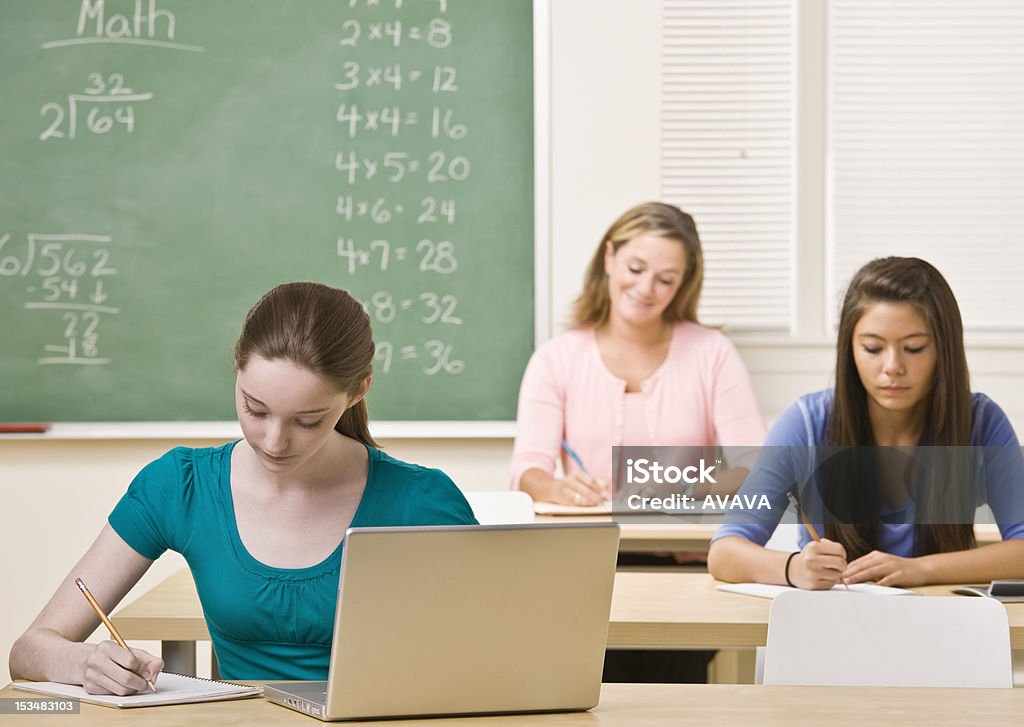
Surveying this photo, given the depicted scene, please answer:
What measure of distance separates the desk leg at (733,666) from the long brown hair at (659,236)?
1.07 m

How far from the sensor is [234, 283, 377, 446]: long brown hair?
149 cm

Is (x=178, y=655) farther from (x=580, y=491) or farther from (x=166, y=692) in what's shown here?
(x=580, y=491)

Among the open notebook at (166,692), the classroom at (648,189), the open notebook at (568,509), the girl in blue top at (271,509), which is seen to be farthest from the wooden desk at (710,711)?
the classroom at (648,189)

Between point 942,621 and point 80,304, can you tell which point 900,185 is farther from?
point 80,304

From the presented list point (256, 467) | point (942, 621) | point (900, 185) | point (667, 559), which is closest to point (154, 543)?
point (256, 467)

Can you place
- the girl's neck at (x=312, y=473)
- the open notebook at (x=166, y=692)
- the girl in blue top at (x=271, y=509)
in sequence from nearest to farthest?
the open notebook at (x=166, y=692) < the girl in blue top at (x=271, y=509) < the girl's neck at (x=312, y=473)

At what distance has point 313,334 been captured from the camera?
150cm

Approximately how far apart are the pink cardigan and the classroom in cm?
29

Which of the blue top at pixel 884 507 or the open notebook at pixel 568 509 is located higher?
the blue top at pixel 884 507

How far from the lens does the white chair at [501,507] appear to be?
2.57 m

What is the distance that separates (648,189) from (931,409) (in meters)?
1.45

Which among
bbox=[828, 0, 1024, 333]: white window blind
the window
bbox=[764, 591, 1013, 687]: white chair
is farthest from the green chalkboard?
bbox=[764, 591, 1013, 687]: white chair

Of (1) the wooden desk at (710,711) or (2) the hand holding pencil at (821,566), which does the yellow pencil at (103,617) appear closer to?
(1) the wooden desk at (710,711)

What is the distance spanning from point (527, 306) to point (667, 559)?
1076 mm
